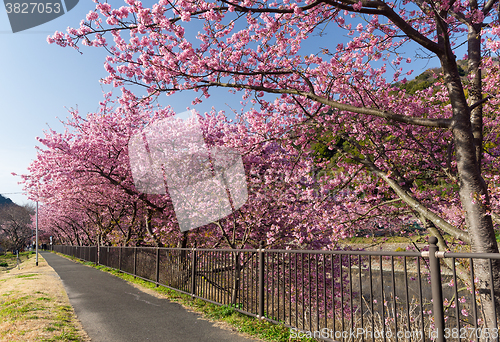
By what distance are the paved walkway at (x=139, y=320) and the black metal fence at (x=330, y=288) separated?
33.5 inches

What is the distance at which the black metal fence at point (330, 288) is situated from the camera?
11.0ft

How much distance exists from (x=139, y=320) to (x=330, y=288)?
516 cm

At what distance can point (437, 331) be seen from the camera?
3.18m

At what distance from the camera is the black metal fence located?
3.35m

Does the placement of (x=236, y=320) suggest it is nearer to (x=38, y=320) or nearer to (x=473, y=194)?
(x=38, y=320)

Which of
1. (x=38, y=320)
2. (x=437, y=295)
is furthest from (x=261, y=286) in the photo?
(x=38, y=320)

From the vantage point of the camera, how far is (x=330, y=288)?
29.1 ft

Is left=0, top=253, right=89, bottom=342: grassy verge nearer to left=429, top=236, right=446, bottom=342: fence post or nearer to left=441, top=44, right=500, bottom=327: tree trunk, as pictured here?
left=429, top=236, right=446, bottom=342: fence post

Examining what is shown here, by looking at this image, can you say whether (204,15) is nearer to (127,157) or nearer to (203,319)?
(203,319)

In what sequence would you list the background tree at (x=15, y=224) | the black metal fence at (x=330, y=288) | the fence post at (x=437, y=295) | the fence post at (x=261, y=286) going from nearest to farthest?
the fence post at (x=437, y=295)
the black metal fence at (x=330, y=288)
the fence post at (x=261, y=286)
the background tree at (x=15, y=224)

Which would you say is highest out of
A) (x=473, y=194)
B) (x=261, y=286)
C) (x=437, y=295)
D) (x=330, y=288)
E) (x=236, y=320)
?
(x=473, y=194)

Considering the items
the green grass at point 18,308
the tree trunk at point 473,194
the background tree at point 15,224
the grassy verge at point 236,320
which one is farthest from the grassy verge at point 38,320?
the background tree at point 15,224

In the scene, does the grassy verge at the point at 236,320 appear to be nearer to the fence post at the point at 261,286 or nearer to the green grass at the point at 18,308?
the fence post at the point at 261,286

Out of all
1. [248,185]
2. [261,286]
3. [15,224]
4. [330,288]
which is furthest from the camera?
[15,224]
